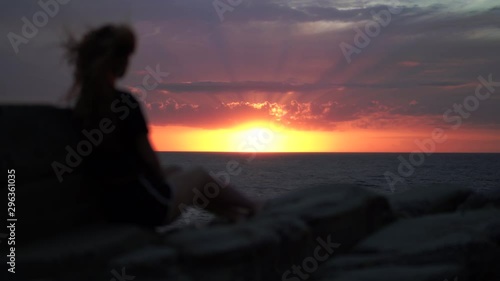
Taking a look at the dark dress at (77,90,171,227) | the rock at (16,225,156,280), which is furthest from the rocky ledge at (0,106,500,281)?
the dark dress at (77,90,171,227)

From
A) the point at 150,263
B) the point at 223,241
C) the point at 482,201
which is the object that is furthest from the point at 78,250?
the point at 482,201

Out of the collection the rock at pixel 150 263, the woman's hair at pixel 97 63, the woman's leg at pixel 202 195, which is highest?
the woman's hair at pixel 97 63

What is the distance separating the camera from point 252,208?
20.9 ft

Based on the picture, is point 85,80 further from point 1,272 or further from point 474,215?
point 474,215

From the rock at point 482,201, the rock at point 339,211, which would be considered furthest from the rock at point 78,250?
the rock at point 482,201

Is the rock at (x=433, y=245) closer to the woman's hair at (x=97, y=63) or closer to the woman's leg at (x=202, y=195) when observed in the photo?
the woman's leg at (x=202, y=195)

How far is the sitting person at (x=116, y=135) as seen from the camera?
538cm

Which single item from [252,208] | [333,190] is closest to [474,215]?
[333,190]

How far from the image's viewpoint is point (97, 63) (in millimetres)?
5355

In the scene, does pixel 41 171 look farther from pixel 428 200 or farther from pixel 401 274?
pixel 428 200

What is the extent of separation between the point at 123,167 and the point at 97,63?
91 cm

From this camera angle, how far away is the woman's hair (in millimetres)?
5371

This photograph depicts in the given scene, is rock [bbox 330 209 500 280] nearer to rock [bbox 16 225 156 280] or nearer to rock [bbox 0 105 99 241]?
rock [bbox 16 225 156 280]

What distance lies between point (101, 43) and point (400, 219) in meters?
4.01
